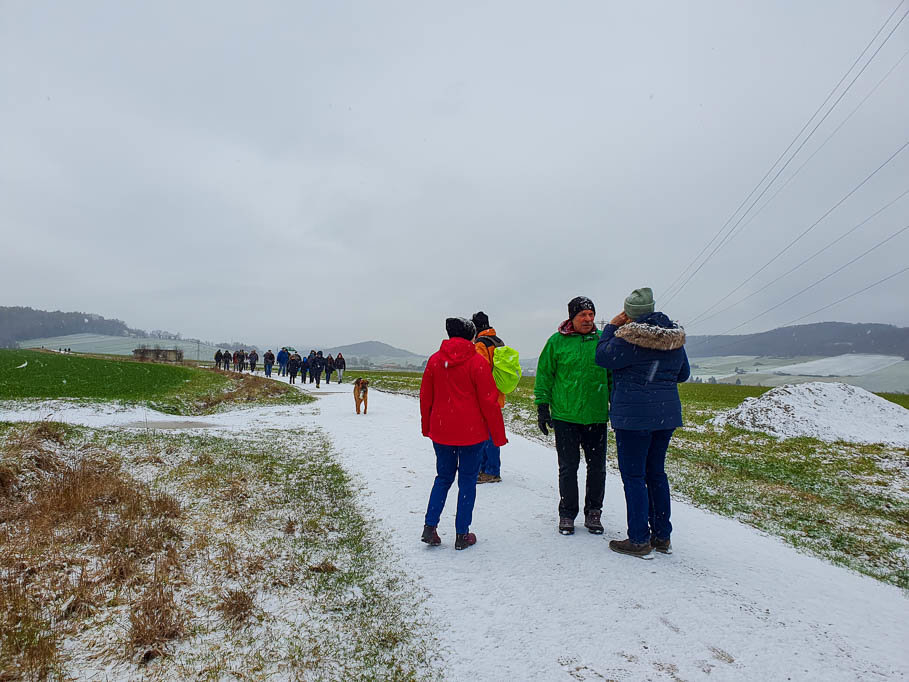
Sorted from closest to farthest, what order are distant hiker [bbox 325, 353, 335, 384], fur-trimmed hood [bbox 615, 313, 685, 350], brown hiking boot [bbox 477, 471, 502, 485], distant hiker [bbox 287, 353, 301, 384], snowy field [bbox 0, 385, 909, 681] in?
snowy field [bbox 0, 385, 909, 681]
fur-trimmed hood [bbox 615, 313, 685, 350]
brown hiking boot [bbox 477, 471, 502, 485]
distant hiker [bbox 325, 353, 335, 384]
distant hiker [bbox 287, 353, 301, 384]

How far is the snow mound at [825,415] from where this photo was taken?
1515 cm

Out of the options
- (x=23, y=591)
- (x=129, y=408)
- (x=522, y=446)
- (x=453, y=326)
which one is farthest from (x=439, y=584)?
(x=129, y=408)

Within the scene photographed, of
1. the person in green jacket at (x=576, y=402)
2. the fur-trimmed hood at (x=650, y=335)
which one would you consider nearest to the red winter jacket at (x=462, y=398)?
the person in green jacket at (x=576, y=402)

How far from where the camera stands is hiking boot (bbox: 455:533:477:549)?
434 cm

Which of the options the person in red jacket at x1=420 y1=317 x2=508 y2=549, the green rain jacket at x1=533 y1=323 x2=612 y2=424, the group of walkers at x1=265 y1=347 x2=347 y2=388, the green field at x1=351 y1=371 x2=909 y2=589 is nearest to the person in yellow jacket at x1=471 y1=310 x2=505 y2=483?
the green rain jacket at x1=533 y1=323 x2=612 y2=424

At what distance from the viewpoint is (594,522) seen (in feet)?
15.4

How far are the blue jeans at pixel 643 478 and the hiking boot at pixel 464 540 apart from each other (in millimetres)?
1526

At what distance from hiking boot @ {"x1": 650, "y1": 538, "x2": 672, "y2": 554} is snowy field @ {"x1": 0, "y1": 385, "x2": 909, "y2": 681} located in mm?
96

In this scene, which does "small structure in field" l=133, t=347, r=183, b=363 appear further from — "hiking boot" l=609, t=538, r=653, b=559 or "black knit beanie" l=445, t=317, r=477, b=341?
"hiking boot" l=609, t=538, r=653, b=559

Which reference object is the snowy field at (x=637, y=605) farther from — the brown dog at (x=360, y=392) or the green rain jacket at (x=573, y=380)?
the brown dog at (x=360, y=392)

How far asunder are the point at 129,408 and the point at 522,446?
43.1 ft

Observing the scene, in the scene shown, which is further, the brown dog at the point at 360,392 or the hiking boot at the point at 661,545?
the brown dog at the point at 360,392

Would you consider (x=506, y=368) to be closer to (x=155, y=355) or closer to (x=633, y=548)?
(x=633, y=548)

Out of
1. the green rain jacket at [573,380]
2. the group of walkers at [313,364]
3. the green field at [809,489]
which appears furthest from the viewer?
the group of walkers at [313,364]
